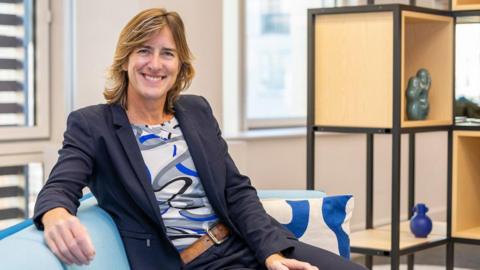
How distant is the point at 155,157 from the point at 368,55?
136 centimetres

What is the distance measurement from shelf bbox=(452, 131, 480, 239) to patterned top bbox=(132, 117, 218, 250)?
162 centimetres

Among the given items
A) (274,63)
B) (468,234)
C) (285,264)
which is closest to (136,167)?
(285,264)

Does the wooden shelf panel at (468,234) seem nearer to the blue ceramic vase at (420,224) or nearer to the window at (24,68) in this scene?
the blue ceramic vase at (420,224)

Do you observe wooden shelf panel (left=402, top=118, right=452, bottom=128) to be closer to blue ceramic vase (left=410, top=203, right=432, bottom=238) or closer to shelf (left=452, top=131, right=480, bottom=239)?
shelf (left=452, top=131, right=480, bottom=239)

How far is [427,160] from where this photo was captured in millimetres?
5973

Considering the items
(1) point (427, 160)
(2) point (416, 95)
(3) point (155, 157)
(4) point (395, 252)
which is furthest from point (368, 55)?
(1) point (427, 160)

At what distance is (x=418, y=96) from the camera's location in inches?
132

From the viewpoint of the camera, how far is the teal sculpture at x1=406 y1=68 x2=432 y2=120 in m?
3.36

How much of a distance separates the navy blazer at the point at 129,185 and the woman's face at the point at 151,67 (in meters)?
0.08

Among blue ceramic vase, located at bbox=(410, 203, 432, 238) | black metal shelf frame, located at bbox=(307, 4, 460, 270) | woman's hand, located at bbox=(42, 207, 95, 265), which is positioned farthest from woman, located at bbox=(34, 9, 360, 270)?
blue ceramic vase, located at bbox=(410, 203, 432, 238)

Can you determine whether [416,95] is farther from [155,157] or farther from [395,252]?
[155,157]

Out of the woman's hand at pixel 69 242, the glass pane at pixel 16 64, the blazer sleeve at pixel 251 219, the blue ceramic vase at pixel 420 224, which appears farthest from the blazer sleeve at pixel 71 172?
the blue ceramic vase at pixel 420 224

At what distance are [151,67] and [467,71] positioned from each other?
71.1 inches

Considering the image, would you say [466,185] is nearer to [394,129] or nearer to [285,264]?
[394,129]
